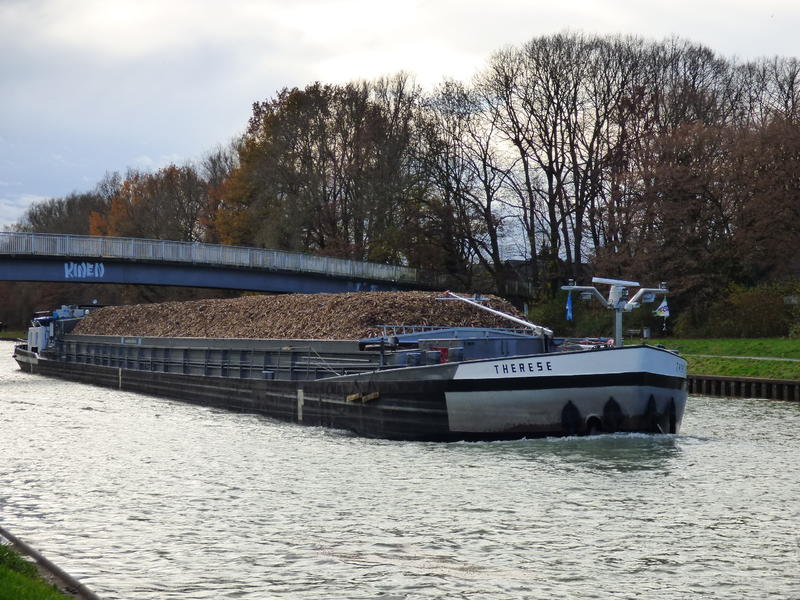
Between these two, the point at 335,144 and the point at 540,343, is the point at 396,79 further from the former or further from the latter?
the point at 540,343

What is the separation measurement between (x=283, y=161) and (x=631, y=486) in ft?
164

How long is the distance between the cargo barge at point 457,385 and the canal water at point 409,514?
1.33 feet

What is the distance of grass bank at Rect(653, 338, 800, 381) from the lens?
108 ft

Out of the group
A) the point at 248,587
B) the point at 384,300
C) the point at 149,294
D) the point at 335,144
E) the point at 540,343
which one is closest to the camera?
the point at 248,587

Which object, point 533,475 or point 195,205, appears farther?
point 195,205

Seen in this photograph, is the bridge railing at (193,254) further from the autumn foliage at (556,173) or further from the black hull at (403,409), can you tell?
the black hull at (403,409)

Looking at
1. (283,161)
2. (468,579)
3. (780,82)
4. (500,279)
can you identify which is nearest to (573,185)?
(500,279)

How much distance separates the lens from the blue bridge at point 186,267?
4366cm

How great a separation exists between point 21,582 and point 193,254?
133 feet

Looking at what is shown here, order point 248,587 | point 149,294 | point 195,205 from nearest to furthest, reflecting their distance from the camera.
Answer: point 248,587 < point 149,294 < point 195,205

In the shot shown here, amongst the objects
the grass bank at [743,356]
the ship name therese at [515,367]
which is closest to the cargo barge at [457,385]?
the ship name therese at [515,367]

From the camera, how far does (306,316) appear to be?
29.4 m

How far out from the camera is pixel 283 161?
62.3m

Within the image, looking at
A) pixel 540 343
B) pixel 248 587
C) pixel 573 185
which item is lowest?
→ pixel 248 587
